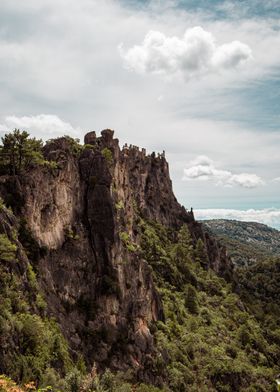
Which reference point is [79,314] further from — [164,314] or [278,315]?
[278,315]

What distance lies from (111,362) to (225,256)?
8964cm

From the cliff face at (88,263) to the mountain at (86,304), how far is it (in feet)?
0.35

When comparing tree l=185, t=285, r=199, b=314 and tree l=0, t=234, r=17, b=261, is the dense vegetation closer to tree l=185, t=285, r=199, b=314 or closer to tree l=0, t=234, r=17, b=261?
tree l=185, t=285, r=199, b=314

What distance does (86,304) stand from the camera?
37.4 m

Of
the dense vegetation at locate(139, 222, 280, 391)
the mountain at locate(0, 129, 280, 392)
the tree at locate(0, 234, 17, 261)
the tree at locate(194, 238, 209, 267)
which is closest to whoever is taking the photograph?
the mountain at locate(0, 129, 280, 392)

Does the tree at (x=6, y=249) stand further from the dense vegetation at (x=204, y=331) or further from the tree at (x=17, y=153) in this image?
the dense vegetation at (x=204, y=331)

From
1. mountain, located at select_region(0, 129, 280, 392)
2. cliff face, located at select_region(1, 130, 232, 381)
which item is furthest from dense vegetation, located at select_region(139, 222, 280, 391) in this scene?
cliff face, located at select_region(1, 130, 232, 381)

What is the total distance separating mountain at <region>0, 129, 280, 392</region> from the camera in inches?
958

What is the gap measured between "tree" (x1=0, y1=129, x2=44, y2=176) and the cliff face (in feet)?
4.71

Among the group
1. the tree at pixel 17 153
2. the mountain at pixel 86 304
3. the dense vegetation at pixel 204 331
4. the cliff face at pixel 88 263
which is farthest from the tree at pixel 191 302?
the tree at pixel 17 153

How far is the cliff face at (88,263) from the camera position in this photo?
33812 mm

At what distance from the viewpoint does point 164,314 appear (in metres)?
55.3

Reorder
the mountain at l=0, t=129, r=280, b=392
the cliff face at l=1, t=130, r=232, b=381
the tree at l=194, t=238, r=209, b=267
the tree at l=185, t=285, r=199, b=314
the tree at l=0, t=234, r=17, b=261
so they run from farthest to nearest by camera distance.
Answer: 1. the tree at l=194, t=238, r=209, b=267
2. the tree at l=185, t=285, r=199, b=314
3. the cliff face at l=1, t=130, r=232, b=381
4. the tree at l=0, t=234, r=17, b=261
5. the mountain at l=0, t=129, r=280, b=392

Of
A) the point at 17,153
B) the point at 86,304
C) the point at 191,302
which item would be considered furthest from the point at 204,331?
the point at 17,153
